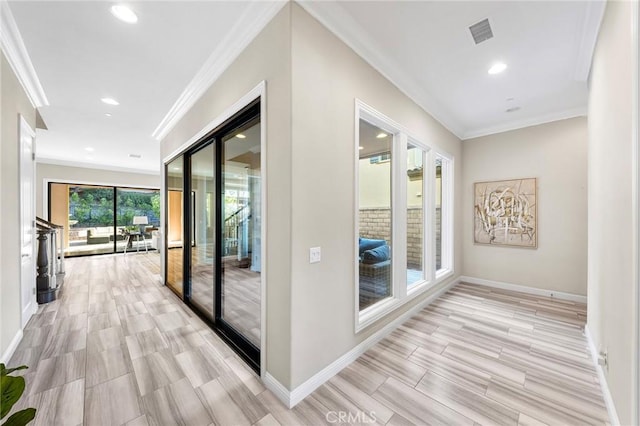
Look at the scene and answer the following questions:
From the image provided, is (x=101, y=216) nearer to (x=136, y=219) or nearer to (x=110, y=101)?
(x=136, y=219)

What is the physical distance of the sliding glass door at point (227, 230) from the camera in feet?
7.95

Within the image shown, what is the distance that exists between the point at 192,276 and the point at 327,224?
8.94ft

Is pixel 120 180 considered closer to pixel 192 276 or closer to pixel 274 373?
pixel 192 276

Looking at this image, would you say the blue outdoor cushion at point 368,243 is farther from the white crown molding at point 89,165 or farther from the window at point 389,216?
the white crown molding at point 89,165

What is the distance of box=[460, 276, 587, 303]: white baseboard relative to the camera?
3836 millimetres

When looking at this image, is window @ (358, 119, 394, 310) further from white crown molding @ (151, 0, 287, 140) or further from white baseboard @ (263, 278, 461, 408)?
white crown molding @ (151, 0, 287, 140)

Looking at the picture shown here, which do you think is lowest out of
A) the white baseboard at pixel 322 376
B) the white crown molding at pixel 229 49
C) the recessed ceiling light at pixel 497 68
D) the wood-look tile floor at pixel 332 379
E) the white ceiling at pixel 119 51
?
the wood-look tile floor at pixel 332 379

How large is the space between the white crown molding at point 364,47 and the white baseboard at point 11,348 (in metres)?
3.86

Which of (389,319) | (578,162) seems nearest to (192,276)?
(389,319)

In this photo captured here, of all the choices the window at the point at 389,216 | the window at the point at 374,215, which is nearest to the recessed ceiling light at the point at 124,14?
the window at the point at 389,216

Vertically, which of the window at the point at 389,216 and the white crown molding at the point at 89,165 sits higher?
the white crown molding at the point at 89,165

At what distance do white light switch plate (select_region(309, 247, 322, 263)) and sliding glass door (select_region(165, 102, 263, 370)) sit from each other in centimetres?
57

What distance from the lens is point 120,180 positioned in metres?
8.02

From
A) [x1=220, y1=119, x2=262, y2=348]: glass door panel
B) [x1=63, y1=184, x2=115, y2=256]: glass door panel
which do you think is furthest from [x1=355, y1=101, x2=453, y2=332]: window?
[x1=63, y1=184, x2=115, y2=256]: glass door panel
